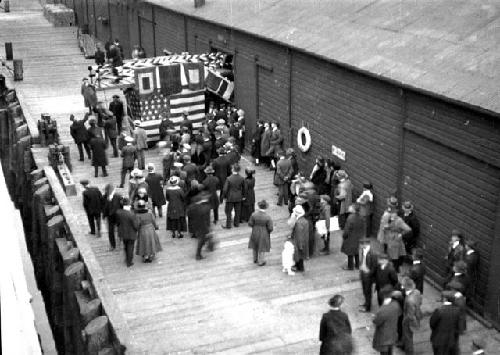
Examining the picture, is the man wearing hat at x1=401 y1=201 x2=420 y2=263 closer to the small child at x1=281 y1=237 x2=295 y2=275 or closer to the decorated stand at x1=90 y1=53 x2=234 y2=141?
the small child at x1=281 y1=237 x2=295 y2=275

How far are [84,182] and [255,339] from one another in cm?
636

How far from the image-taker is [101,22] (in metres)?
44.6

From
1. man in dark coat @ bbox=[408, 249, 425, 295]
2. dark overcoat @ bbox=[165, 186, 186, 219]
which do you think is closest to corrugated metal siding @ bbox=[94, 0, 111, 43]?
dark overcoat @ bbox=[165, 186, 186, 219]

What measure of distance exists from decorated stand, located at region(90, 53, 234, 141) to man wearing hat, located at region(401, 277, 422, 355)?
13530 mm

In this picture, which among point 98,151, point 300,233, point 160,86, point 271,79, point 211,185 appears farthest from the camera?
point 160,86

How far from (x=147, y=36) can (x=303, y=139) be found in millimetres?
18087

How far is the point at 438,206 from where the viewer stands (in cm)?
1445

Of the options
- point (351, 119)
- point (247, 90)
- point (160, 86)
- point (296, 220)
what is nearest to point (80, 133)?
point (160, 86)

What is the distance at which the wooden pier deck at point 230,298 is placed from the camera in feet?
40.4

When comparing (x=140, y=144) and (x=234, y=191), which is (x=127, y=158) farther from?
(x=234, y=191)

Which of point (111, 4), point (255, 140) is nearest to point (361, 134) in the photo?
point (255, 140)

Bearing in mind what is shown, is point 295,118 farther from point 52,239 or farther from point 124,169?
point 52,239

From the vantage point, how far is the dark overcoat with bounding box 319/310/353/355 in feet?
35.1

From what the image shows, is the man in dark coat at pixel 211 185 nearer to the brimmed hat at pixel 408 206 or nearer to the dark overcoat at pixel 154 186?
the dark overcoat at pixel 154 186
